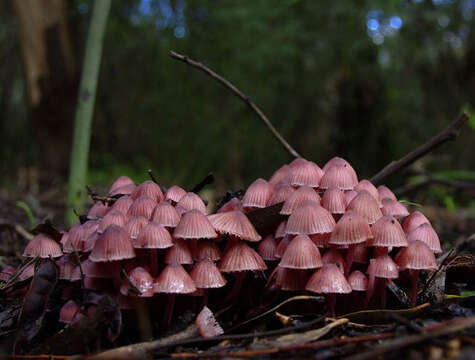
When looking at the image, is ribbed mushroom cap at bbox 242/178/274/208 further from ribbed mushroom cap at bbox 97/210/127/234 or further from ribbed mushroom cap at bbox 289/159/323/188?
ribbed mushroom cap at bbox 97/210/127/234

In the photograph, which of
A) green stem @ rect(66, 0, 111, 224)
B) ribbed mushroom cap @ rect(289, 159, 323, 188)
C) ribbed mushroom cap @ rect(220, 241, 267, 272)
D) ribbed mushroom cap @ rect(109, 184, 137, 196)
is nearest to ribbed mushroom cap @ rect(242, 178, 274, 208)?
ribbed mushroom cap @ rect(289, 159, 323, 188)

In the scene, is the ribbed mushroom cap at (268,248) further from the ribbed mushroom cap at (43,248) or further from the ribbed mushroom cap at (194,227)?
the ribbed mushroom cap at (43,248)

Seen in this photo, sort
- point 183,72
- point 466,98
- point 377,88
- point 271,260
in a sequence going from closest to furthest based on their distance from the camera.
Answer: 1. point 271,260
2. point 377,88
3. point 183,72
4. point 466,98

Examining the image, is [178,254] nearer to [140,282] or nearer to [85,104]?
[140,282]

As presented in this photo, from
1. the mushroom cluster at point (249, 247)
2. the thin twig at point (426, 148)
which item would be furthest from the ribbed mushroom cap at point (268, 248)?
the thin twig at point (426, 148)

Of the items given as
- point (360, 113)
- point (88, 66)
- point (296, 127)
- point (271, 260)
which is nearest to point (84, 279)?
point (271, 260)

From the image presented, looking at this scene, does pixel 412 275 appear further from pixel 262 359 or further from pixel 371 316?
pixel 262 359

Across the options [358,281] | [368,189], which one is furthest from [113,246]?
[368,189]
